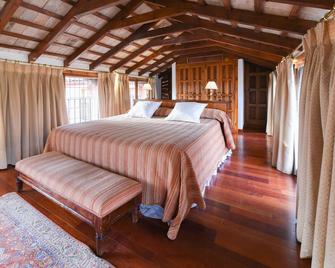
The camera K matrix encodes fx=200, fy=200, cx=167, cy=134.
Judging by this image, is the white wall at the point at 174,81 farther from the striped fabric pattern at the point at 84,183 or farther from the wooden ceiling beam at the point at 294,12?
the striped fabric pattern at the point at 84,183

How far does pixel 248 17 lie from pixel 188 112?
5.06ft

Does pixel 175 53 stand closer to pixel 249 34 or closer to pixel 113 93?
pixel 113 93

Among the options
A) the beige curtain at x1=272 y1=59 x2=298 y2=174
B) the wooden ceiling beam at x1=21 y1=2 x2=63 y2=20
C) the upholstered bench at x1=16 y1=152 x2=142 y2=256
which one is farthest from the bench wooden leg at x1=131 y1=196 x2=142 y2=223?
the wooden ceiling beam at x1=21 y1=2 x2=63 y2=20

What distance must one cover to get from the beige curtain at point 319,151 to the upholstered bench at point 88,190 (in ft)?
4.21

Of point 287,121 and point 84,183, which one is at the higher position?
point 287,121

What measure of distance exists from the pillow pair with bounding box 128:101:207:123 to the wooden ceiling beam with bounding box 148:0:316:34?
1.37 metres

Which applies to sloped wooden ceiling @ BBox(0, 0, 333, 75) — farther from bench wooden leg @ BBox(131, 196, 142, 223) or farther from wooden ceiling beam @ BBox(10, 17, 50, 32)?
bench wooden leg @ BBox(131, 196, 142, 223)

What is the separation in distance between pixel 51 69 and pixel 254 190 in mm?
4208

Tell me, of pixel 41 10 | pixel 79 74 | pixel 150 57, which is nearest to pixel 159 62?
pixel 150 57

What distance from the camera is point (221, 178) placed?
283 cm

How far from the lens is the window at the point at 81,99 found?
16.1ft

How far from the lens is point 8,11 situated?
260 cm

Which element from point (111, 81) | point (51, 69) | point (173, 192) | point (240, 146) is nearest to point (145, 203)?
point (173, 192)

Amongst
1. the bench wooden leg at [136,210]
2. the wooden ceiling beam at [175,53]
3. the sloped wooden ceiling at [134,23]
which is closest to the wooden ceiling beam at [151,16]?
the sloped wooden ceiling at [134,23]
